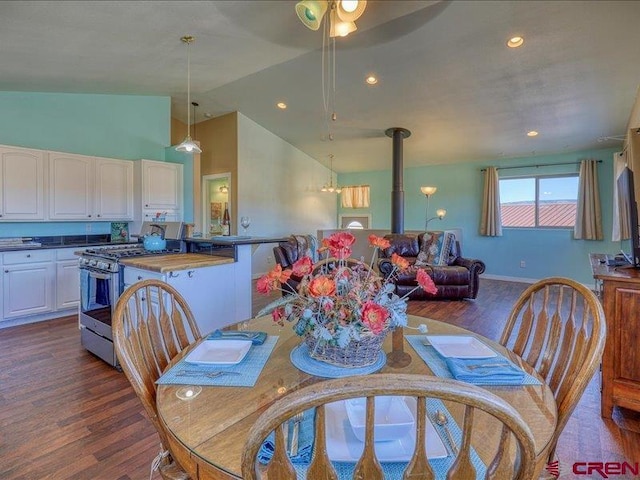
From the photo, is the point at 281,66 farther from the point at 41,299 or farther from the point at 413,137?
the point at 41,299

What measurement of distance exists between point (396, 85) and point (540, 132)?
104 inches

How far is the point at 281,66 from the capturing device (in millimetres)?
4465

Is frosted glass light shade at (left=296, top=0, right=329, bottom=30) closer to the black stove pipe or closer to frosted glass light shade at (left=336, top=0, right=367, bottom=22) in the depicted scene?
frosted glass light shade at (left=336, top=0, right=367, bottom=22)

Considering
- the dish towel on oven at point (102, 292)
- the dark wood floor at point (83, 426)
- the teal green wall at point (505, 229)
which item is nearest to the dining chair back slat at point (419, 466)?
the dark wood floor at point (83, 426)

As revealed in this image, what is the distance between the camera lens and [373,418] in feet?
1.82

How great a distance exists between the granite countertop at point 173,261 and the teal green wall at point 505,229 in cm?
589

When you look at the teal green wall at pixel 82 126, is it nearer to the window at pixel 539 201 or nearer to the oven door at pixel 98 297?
the oven door at pixel 98 297

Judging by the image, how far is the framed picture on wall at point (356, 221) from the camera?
350 inches

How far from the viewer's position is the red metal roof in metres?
6.27

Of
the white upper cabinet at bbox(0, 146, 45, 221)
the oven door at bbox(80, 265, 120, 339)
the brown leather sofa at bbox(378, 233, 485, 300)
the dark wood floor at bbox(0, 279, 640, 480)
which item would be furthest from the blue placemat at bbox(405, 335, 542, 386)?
the white upper cabinet at bbox(0, 146, 45, 221)

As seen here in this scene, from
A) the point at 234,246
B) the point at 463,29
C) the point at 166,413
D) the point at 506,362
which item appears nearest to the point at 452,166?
the point at 463,29

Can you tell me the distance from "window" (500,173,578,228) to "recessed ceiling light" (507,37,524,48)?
3881mm

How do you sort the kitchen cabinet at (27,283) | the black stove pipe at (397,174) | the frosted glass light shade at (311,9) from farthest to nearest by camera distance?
the black stove pipe at (397,174) < the kitchen cabinet at (27,283) < the frosted glass light shade at (311,9)

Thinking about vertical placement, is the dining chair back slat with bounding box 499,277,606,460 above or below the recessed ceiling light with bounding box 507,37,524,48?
below
